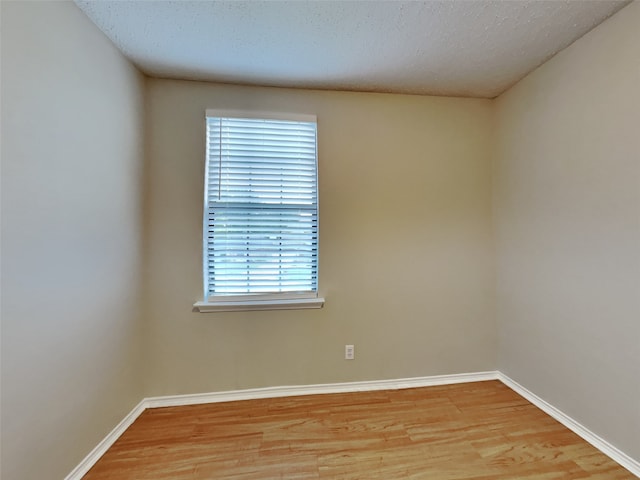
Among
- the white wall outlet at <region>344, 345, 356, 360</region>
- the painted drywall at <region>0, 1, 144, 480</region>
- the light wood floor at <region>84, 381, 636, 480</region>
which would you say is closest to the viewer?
the painted drywall at <region>0, 1, 144, 480</region>

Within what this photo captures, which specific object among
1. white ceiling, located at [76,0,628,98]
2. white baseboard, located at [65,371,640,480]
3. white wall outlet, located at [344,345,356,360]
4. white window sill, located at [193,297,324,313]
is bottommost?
white baseboard, located at [65,371,640,480]

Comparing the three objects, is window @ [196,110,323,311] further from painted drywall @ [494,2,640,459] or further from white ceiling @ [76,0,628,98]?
painted drywall @ [494,2,640,459]

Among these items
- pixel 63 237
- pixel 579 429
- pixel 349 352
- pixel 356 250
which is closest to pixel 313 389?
pixel 349 352

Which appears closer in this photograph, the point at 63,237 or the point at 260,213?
the point at 63,237

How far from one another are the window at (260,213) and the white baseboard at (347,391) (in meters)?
0.66

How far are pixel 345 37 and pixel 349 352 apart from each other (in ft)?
7.05

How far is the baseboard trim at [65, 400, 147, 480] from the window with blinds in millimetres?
868

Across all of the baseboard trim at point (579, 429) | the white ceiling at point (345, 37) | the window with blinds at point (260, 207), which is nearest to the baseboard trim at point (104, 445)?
the window with blinds at point (260, 207)

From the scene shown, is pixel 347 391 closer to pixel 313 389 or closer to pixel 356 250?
pixel 313 389

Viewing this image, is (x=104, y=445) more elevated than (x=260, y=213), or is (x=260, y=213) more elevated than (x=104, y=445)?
(x=260, y=213)

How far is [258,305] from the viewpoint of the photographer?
75.9 inches

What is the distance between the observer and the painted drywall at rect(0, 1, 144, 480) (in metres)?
1.01

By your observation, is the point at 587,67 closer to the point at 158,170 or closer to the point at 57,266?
the point at 158,170

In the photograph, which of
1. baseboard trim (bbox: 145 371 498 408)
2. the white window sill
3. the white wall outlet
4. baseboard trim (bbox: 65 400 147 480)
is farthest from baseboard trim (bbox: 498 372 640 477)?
baseboard trim (bbox: 65 400 147 480)
